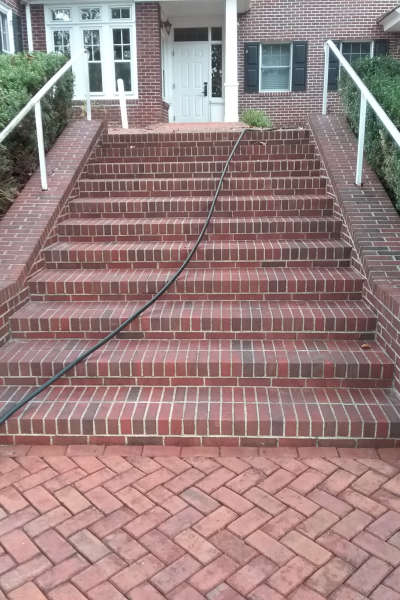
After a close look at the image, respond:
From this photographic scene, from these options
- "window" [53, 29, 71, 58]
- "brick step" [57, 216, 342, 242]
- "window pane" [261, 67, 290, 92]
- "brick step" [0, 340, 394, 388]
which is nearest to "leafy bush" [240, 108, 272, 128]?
"window pane" [261, 67, 290, 92]

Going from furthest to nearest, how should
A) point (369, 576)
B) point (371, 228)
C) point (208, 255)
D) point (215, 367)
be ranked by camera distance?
point (208, 255), point (371, 228), point (215, 367), point (369, 576)

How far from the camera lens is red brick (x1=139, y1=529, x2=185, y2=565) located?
6.72 feet

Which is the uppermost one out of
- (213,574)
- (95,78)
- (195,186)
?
(95,78)

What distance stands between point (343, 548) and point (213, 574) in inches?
22.1

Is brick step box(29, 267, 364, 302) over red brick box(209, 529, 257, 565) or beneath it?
over

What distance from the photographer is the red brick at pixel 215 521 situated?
2.18 metres

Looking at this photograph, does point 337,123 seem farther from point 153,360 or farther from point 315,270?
point 153,360

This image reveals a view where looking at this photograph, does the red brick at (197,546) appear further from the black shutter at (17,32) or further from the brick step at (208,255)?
the black shutter at (17,32)

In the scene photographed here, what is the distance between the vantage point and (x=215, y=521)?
224cm

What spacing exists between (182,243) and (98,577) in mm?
2850

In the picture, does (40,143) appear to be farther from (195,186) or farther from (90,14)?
(90,14)

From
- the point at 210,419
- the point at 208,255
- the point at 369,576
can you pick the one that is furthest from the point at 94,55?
the point at 369,576

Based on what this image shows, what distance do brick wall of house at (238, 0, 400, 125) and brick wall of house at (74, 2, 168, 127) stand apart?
2462 mm

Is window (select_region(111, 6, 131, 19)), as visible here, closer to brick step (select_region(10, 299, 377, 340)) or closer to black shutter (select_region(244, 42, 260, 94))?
black shutter (select_region(244, 42, 260, 94))
